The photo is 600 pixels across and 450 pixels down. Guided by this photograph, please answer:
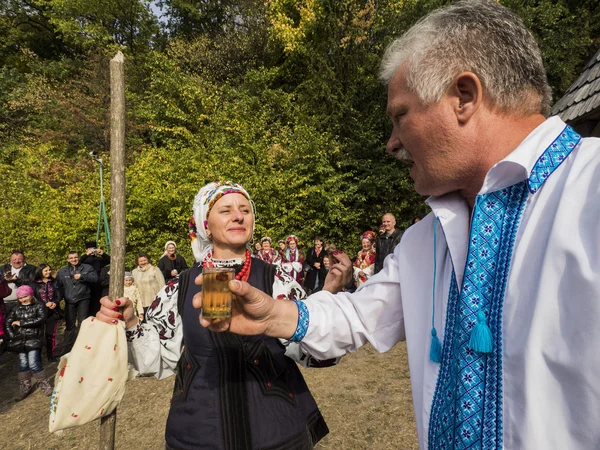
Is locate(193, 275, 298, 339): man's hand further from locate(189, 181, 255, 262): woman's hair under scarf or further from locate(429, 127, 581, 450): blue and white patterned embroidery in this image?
locate(189, 181, 255, 262): woman's hair under scarf

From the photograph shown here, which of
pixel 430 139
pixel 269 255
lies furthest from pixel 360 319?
pixel 269 255

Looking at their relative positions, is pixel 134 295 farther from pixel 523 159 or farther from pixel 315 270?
pixel 523 159

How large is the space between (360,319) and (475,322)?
0.53 m

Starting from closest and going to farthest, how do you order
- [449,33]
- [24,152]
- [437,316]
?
[449,33]
[437,316]
[24,152]

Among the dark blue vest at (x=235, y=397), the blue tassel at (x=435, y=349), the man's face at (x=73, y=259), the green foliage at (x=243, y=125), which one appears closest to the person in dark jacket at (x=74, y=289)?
the man's face at (x=73, y=259)

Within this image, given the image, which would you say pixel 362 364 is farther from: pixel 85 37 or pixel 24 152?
pixel 85 37

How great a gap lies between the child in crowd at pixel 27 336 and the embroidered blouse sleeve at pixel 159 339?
4622 millimetres

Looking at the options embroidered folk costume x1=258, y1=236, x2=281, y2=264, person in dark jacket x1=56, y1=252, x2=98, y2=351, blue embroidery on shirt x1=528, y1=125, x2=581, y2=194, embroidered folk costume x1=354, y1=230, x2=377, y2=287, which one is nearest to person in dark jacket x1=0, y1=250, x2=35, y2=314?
person in dark jacket x1=56, y1=252, x2=98, y2=351

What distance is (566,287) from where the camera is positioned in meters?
0.94

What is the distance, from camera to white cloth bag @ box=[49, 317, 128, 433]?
6.57 ft

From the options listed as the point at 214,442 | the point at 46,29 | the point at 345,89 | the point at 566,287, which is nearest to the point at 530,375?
the point at 566,287

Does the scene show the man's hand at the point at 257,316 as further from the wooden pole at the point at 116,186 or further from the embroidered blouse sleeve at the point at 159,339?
the wooden pole at the point at 116,186

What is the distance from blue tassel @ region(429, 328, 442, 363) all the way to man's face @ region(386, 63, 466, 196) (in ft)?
1.60

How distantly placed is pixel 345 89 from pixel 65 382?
14.8 meters
